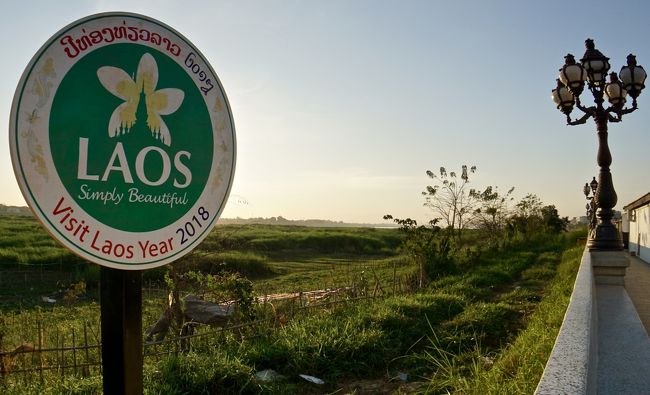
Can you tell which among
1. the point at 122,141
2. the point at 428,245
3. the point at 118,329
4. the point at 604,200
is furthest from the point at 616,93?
the point at 118,329

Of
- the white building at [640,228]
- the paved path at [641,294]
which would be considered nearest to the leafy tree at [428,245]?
the paved path at [641,294]

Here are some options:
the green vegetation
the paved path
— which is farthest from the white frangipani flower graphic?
the paved path

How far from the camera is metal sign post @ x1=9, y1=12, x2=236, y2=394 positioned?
1.58 m

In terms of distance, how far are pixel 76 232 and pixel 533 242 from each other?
21.7 meters

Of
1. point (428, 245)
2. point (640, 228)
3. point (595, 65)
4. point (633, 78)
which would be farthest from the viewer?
point (640, 228)

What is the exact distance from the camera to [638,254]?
21922 millimetres

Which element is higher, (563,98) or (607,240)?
(563,98)

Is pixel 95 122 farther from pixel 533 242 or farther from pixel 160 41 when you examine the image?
pixel 533 242

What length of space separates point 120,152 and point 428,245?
→ 1169 cm

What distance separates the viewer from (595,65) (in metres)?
8.37

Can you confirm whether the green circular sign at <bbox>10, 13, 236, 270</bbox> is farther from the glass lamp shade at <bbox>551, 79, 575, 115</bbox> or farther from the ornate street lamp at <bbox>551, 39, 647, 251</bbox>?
the glass lamp shade at <bbox>551, 79, 575, 115</bbox>

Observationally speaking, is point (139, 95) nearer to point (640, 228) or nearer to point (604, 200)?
point (604, 200)

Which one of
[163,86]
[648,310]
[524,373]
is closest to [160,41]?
[163,86]

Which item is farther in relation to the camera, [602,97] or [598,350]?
[602,97]
